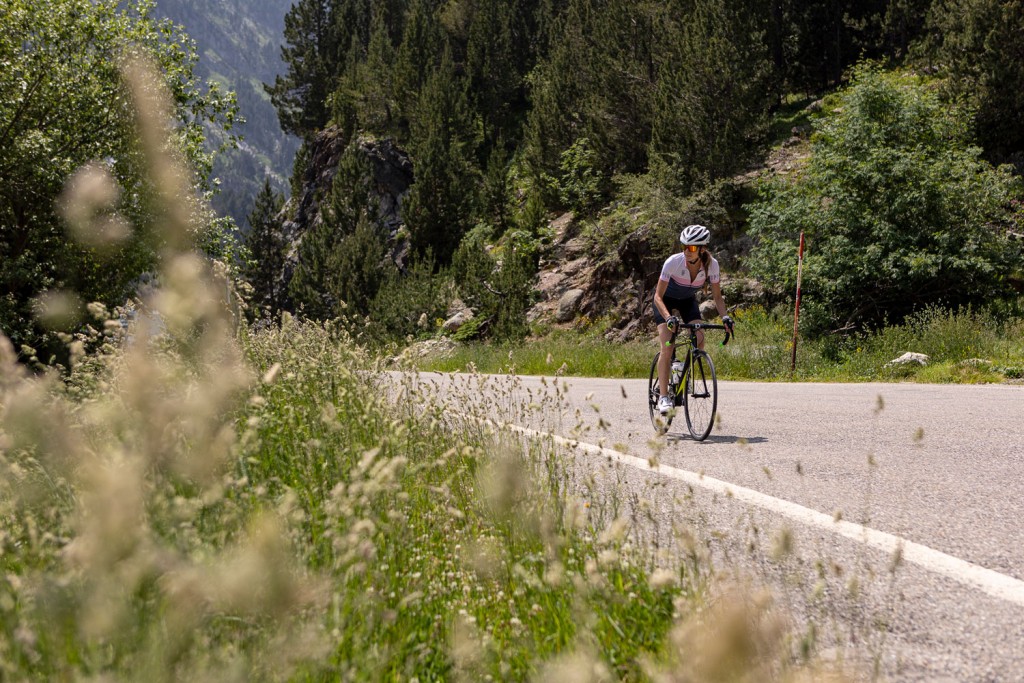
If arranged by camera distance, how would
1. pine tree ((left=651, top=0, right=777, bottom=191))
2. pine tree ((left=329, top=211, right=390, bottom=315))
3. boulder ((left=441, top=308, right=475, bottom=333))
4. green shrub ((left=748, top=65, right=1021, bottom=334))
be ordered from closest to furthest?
green shrub ((left=748, top=65, right=1021, bottom=334)) < pine tree ((left=651, top=0, right=777, bottom=191)) < boulder ((left=441, top=308, right=475, bottom=333)) < pine tree ((left=329, top=211, right=390, bottom=315))

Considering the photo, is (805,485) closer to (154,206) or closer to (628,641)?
(628,641)

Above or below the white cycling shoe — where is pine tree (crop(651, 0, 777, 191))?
above

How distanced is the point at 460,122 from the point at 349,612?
4393cm

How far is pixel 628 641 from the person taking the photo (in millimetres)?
2467

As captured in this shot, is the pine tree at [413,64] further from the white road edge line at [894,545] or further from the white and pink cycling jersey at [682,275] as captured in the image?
the white road edge line at [894,545]

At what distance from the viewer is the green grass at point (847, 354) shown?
12.4m

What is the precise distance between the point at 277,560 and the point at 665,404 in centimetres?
554

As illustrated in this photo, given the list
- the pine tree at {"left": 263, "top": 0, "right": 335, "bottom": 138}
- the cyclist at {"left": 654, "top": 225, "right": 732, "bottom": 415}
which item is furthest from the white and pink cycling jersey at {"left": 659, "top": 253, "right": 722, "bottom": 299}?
Result: the pine tree at {"left": 263, "top": 0, "right": 335, "bottom": 138}

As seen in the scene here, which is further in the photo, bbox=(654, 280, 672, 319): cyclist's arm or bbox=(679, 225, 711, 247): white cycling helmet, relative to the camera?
bbox=(654, 280, 672, 319): cyclist's arm

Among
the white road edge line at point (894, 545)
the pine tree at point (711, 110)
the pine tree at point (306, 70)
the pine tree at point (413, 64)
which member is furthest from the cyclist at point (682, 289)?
the pine tree at point (306, 70)

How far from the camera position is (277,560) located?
1773 mm

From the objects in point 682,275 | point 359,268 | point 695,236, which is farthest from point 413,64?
point 695,236

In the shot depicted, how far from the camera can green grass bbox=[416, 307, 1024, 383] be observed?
490 inches

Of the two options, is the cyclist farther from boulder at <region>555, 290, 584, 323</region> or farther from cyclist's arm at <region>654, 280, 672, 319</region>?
boulder at <region>555, 290, 584, 323</region>
